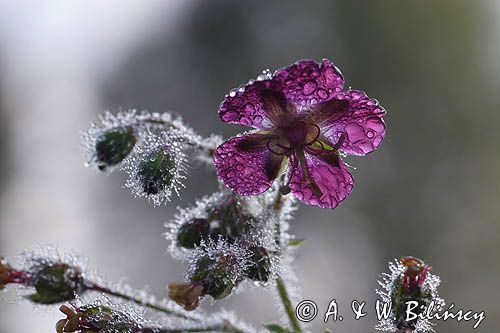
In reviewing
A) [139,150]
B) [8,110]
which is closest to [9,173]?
[8,110]

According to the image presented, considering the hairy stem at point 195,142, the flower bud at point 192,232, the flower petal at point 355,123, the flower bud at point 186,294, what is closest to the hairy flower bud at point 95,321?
the flower bud at point 186,294

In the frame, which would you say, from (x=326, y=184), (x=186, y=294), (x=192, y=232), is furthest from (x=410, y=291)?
(x=192, y=232)

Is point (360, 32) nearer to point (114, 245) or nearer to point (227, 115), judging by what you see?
point (114, 245)

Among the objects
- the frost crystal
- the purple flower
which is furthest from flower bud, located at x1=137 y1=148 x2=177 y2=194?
the purple flower

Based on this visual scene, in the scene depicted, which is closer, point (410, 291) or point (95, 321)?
point (410, 291)

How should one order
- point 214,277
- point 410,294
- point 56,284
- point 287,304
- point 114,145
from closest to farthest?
point 410,294
point 214,277
point 56,284
point 287,304
point 114,145

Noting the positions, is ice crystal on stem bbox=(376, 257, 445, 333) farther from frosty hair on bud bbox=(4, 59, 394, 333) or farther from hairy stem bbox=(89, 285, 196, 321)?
hairy stem bbox=(89, 285, 196, 321)

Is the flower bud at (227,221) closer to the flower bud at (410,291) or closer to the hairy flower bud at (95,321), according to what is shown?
the hairy flower bud at (95,321)

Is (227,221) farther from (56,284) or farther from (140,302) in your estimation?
(56,284)
